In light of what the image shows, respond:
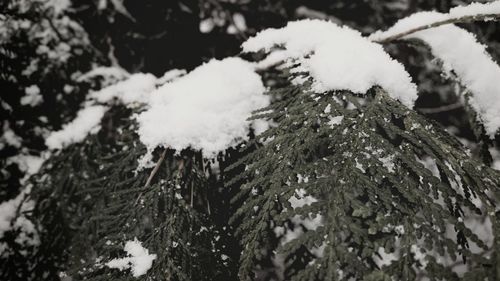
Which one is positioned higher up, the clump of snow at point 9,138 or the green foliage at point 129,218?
the clump of snow at point 9,138

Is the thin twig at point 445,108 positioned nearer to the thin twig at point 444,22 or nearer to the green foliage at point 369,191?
the thin twig at point 444,22

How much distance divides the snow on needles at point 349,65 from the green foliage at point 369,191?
0.18 feet

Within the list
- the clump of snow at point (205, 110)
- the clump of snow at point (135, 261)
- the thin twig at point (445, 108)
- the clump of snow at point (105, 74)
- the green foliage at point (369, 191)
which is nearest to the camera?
the green foliage at point (369, 191)

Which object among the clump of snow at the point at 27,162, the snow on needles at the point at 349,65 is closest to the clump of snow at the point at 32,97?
the clump of snow at the point at 27,162

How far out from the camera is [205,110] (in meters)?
1.70

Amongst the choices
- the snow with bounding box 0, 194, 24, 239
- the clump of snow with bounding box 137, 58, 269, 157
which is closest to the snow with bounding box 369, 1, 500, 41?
the clump of snow with bounding box 137, 58, 269, 157

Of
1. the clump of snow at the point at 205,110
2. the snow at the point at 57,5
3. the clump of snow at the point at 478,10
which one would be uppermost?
the snow at the point at 57,5

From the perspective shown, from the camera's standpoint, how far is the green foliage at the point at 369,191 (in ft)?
3.46

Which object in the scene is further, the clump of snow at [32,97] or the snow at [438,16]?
the clump of snow at [32,97]

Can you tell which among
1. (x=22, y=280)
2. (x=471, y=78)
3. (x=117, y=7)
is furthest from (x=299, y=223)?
(x=117, y=7)

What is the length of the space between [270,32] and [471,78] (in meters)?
0.88

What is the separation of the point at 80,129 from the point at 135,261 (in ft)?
3.42

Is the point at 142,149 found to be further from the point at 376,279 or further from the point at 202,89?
the point at 376,279

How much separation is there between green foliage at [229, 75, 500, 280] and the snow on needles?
53mm
